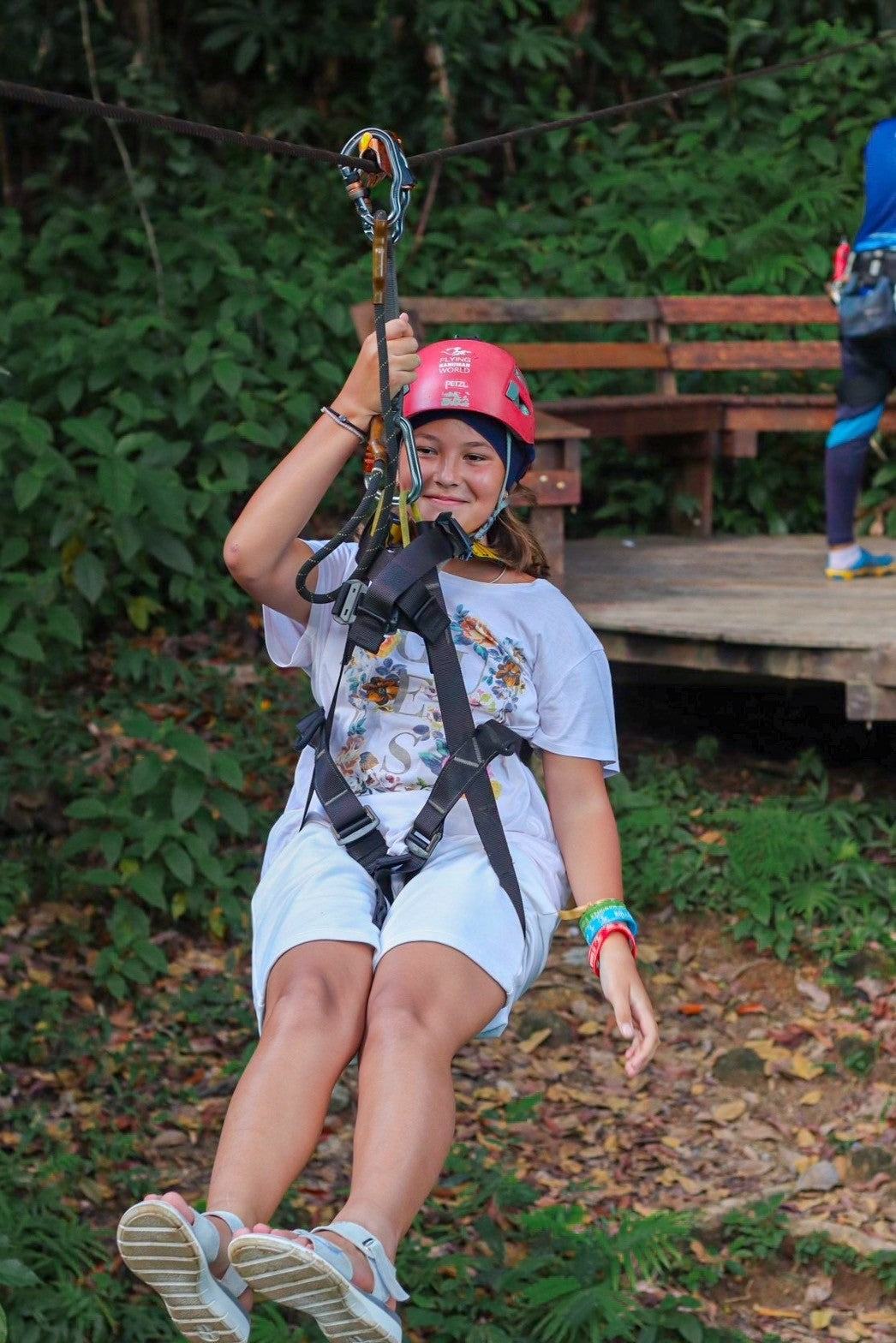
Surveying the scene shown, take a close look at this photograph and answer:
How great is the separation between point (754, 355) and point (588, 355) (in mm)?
997

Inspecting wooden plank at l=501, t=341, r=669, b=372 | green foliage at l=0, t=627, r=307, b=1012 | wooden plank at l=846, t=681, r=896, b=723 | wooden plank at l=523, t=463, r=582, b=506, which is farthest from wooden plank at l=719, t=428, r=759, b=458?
green foliage at l=0, t=627, r=307, b=1012

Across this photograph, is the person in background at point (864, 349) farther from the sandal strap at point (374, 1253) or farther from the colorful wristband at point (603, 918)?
the sandal strap at point (374, 1253)

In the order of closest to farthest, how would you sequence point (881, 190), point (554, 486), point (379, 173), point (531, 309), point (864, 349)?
point (379, 173), point (554, 486), point (881, 190), point (864, 349), point (531, 309)

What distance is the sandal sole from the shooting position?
7.39 ft

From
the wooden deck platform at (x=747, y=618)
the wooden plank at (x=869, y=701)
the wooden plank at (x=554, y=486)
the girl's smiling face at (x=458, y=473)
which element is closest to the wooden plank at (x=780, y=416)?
the wooden deck platform at (x=747, y=618)

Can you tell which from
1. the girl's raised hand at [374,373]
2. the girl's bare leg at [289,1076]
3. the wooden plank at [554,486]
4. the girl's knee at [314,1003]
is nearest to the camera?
the girl's bare leg at [289,1076]

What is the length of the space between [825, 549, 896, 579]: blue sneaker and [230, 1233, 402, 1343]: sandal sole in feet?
16.3

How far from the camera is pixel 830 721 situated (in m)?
6.89

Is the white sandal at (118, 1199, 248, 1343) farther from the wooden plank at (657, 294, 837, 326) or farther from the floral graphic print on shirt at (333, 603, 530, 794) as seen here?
the wooden plank at (657, 294, 837, 326)

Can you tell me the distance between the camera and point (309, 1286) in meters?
2.29

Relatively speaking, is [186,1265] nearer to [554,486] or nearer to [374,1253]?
[374,1253]

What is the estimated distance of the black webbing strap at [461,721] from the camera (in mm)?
2936

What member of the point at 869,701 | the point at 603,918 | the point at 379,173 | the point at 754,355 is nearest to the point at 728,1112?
the point at 869,701

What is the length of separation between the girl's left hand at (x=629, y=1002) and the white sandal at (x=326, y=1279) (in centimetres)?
62
